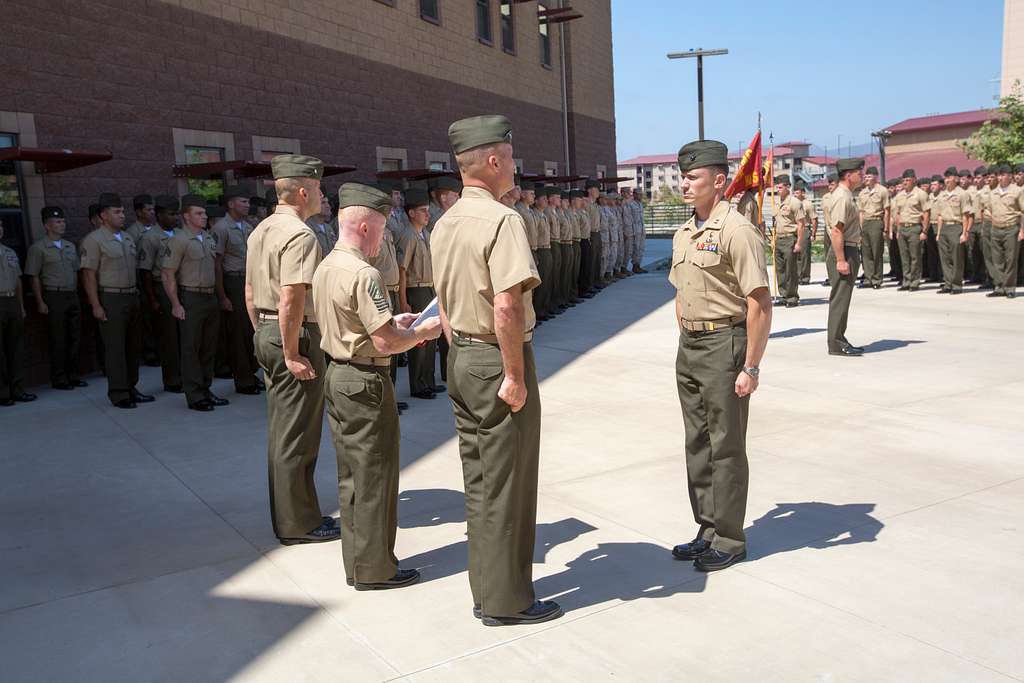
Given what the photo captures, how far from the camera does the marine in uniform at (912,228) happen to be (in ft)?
54.8

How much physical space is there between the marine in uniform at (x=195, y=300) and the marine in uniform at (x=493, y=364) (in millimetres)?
5635

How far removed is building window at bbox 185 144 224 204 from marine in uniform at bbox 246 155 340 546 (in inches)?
304

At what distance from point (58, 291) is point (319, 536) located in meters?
6.25

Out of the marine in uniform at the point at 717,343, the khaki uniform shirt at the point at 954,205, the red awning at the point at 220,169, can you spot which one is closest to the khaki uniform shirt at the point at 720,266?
the marine in uniform at the point at 717,343

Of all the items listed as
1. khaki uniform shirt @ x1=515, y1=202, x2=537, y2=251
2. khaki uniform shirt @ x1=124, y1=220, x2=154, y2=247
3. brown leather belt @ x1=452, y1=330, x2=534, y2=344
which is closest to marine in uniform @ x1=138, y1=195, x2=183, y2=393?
khaki uniform shirt @ x1=124, y1=220, x2=154, y2=247

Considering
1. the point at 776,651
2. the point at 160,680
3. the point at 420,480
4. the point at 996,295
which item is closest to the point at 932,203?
the point at 996,295

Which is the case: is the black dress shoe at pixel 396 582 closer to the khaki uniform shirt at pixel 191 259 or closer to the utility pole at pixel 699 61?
the khaki uniform shirt at pixel 191 259

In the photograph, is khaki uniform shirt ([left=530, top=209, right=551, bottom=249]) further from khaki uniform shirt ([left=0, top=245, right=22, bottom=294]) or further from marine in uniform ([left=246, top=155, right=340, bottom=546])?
marine in uniform ([left=246, top=155, right=340, bottom=546])

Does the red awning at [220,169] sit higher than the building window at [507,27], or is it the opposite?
the building window at [507,27]

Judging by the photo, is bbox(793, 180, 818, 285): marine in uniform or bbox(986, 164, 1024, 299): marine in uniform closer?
bbox(986, 164, 1024, 299): marine in uniform

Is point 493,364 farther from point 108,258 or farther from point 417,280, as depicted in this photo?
point 108,258

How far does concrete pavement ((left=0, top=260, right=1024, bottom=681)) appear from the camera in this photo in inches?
145

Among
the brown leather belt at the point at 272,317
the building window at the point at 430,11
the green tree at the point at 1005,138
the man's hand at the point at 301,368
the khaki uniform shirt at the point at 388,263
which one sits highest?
the building window at the point at 430,11

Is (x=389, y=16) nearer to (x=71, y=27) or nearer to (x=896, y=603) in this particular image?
(x=71, y=27)
